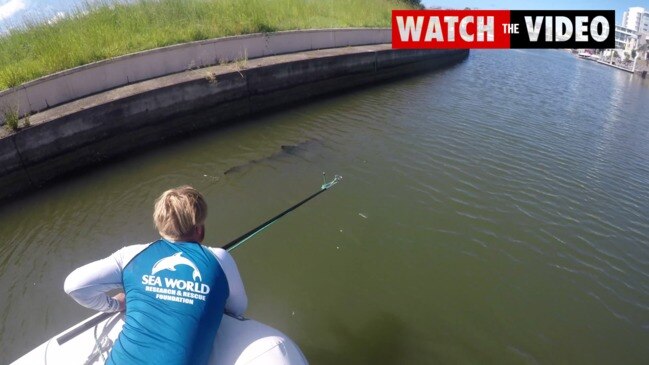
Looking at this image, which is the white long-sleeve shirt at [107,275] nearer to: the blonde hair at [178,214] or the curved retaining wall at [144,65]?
the blonde hair at [178,214]

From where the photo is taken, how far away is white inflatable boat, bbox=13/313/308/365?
2.32 m

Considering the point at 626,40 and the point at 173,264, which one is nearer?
the point at 173,264

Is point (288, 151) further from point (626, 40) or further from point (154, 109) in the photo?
point (626, 40)

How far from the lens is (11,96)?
23.5 ft

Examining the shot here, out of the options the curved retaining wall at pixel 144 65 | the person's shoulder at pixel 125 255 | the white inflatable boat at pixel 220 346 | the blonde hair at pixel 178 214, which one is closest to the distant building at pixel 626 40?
the curved retaining wall at pixel 144 65

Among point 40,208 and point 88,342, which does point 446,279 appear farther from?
point 40,208

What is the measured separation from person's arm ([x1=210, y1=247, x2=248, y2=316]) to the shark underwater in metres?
5.23

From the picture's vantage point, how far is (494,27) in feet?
75.3

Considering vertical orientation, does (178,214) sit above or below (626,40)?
above

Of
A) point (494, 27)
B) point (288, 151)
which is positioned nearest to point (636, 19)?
point (494, 27)

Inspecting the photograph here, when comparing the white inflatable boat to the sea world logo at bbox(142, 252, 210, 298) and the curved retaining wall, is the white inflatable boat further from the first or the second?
the curved retaining wall

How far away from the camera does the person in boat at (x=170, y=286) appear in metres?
2.09

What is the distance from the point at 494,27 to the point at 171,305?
2560 cm

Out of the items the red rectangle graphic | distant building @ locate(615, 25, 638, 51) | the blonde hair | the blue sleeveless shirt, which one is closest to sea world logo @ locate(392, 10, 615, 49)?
the red rectangle graphic
